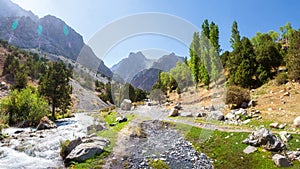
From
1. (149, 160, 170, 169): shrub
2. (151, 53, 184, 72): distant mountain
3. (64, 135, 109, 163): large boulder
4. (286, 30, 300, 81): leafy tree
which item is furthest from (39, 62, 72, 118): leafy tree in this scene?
(286, 30, 300, 81): leafy tree

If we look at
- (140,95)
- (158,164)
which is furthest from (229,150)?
(140,95)

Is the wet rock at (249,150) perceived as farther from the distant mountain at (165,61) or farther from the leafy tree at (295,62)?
the distant mountain at (165,61)

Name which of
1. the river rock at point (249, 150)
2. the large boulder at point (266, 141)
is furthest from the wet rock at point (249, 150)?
the large boulder at point (266, 141)

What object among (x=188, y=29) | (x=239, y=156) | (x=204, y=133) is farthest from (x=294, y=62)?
(x=239, y=156)

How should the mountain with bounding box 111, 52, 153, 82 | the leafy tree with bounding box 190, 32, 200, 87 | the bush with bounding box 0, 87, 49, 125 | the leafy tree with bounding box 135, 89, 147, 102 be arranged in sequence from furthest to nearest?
the leafy tree with bounding box 135, 89, 147, 102, the leafy tree with bounding box 190, 32, 200, 87, the mountain with bounding box 111, 52, 153, 82, the bush with bounding box 0, 87, 49, 125

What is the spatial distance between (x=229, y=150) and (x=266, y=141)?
7.06 feet

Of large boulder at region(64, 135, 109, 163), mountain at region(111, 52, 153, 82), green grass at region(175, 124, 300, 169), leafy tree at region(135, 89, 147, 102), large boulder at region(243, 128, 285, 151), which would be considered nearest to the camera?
green grass at region(175, 124, 300, 169)

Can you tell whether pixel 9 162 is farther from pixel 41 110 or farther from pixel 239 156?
pixel 41 110

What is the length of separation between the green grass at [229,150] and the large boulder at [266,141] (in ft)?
1.29

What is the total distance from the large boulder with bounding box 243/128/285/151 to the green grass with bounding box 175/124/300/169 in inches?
15.4

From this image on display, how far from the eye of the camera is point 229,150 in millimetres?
14039

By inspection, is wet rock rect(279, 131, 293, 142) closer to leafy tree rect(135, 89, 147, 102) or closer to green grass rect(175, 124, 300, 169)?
green grass rect(175, 124, 300, 169)

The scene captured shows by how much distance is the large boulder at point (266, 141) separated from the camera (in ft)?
42.4

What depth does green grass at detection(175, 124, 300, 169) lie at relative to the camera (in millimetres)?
12117
